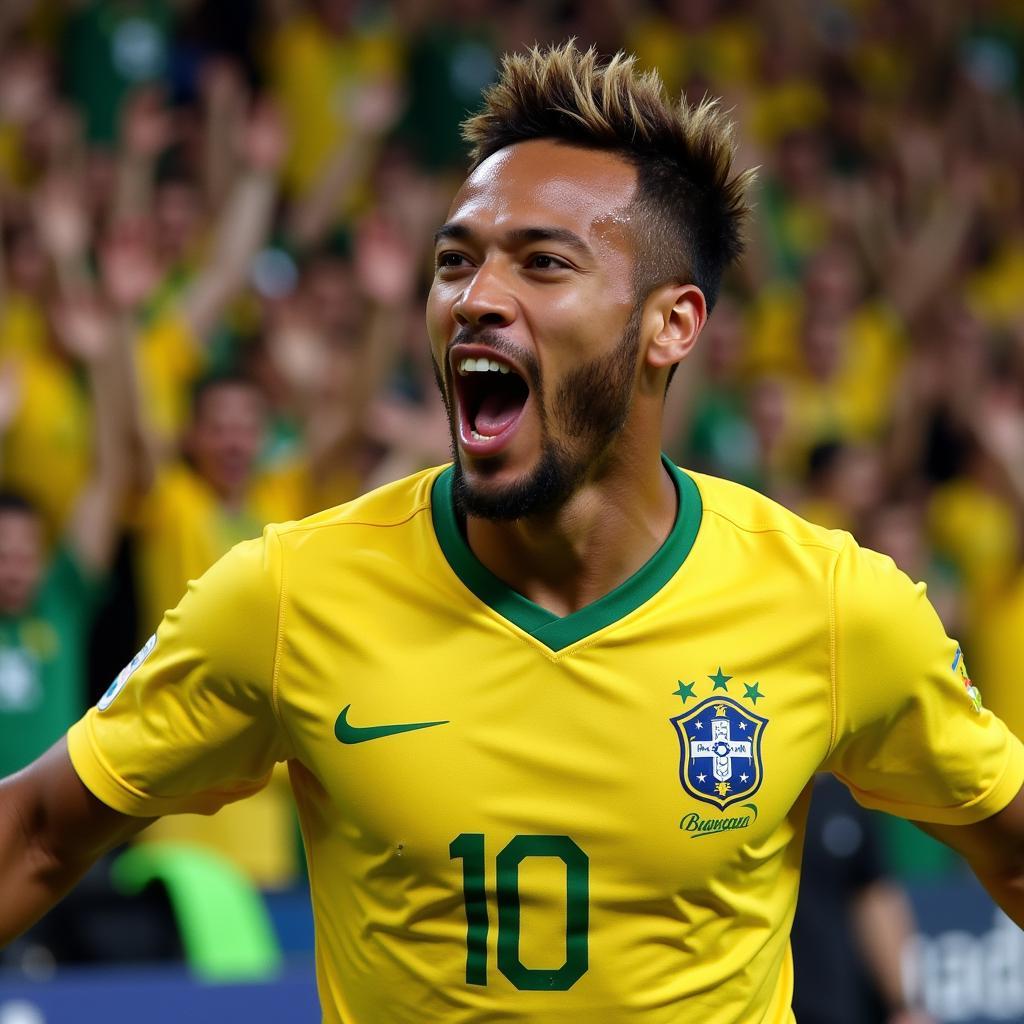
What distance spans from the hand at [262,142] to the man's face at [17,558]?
2.49 metres

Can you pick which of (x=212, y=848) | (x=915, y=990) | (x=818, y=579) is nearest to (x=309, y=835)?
(x=818, y=579)

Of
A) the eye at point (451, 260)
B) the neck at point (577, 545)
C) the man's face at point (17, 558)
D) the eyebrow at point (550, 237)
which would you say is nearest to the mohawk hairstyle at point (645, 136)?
the eyebrow at point (550, 237)

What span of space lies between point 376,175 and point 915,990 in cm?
416

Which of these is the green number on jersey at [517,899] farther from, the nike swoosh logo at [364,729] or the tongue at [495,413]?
the tongue at [495,413]

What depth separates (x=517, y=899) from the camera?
101 inches

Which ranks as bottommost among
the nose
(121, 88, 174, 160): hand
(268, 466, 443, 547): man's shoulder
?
(268, 466, 443, 547): man's shoulder

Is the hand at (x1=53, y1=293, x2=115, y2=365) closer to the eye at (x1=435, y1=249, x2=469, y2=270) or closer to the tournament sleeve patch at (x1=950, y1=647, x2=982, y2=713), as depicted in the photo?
the eye at (x1=435, y1=249, x2=469, y2=270)

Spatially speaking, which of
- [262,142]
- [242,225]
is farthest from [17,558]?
[262,142]

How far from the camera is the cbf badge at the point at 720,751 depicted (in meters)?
2.58

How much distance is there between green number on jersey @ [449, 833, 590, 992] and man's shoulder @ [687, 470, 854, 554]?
0.57 m

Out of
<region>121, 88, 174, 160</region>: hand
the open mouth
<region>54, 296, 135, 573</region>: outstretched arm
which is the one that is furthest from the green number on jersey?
<region>121, 88, 174, 160</region>: hand

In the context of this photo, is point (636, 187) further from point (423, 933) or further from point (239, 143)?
point (239, 143)

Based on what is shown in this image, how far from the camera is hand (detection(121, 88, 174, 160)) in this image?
714 centimetres

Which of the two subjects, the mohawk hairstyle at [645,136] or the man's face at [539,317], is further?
the mohawk hairstyle at [645,136]
